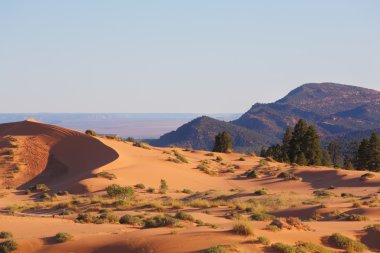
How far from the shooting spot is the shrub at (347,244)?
15.6 metres

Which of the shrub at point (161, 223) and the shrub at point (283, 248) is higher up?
the shrub at point (283, 248)

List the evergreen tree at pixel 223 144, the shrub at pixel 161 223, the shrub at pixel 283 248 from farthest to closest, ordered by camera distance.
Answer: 1. the evergreen tree at pixel 223 144
2. the shrub at pixel 161 223
3. the shrub at pixel 283 248

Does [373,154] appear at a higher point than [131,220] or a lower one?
lower

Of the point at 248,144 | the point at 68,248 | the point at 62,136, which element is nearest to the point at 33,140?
the point at 62,136

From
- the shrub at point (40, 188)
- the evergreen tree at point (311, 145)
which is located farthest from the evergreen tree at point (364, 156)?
the shrub at point (40, 188)

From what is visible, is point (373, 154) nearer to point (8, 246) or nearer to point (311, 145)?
point (311, 145)

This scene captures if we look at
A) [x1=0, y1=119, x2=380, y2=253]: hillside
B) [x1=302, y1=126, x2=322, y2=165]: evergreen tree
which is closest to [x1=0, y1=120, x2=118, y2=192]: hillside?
[x1=0, y1=119, x2=380, y2=253]: hillside

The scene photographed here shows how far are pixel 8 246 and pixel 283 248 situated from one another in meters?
8.09

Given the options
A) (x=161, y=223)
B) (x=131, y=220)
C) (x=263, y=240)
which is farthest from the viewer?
(x=131, y=220)

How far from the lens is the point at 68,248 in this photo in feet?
48.9

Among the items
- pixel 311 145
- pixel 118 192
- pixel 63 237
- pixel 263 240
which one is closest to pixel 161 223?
pixel 63 237

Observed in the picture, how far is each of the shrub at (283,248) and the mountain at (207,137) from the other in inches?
5611

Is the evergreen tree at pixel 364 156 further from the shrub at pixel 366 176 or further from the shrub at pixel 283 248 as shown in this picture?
the shrub at pixel 283 248

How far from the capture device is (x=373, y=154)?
67500mm
